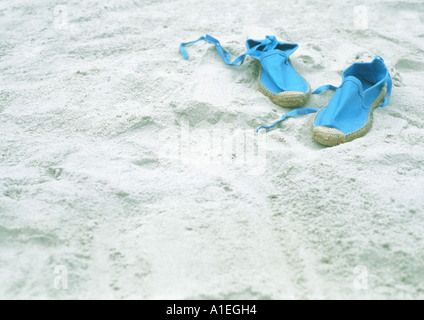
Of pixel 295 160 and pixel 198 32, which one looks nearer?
pixel 295 160

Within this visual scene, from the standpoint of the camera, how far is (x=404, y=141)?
1.73m

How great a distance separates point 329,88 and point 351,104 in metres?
0.30

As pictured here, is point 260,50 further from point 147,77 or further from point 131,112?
point 131,112

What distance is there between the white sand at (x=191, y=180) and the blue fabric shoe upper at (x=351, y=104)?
80 millimetres

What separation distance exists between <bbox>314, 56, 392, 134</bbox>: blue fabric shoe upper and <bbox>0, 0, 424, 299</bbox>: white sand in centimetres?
8

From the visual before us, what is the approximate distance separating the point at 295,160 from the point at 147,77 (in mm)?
1076

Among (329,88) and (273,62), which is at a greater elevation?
(273,62)

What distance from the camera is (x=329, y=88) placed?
2.19m

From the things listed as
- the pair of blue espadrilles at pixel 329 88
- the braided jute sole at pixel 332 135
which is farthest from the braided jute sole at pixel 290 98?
the braided jute sole at pixel 332 135

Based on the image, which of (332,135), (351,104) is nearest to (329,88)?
(351,104)

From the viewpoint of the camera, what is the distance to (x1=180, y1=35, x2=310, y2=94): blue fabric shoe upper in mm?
2139

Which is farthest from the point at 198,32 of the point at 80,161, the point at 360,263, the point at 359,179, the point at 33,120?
the point at 360,263

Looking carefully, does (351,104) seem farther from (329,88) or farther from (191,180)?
Answer: (191,180)

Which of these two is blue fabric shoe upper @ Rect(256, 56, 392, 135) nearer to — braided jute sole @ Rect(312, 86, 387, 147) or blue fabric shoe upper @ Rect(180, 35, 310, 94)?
braided jute sole @ Rect(312, 86, 387, 147)
